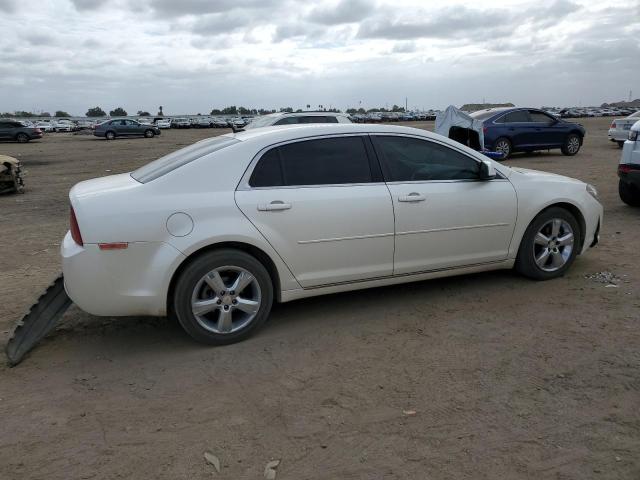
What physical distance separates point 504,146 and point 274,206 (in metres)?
13.6

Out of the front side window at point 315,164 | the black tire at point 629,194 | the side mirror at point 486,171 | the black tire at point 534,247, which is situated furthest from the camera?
the black tire at point 629,194

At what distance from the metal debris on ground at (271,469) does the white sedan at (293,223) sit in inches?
56.8

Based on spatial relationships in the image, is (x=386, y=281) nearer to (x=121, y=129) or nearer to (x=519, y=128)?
(x=519, y=128)

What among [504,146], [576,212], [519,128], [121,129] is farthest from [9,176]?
[121,129]

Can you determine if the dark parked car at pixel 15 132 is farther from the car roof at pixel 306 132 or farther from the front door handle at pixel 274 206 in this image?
the front door handle at pixel 274 206

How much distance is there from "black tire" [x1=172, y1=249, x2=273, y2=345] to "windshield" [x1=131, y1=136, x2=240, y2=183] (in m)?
0.80

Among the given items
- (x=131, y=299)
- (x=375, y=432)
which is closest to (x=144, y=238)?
(x=131, y=299)

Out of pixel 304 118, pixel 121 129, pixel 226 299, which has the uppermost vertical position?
pixel 304 118

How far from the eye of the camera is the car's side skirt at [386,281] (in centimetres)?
432

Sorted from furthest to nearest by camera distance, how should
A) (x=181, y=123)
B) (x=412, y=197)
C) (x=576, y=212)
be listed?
1. (x=181, y=123)
2. (x=576, y=212)
3. (x=412, y=197)

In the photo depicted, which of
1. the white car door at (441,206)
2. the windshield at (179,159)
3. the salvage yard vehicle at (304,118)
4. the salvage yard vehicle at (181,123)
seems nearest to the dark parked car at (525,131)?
the salvage yard vehicle at (304,118)

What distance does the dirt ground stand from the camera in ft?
9.07

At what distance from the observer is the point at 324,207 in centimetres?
425

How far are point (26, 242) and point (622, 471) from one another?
7571 millimetres
